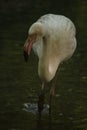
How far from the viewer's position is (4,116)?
10.5 m

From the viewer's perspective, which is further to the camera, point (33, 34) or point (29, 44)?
point (33, 34)

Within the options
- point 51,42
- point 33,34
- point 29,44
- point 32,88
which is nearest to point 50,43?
point 51,42

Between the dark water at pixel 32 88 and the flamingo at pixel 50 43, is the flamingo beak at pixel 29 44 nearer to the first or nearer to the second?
the flamingo at pixel 50 43

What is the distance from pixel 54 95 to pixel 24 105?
0.72m

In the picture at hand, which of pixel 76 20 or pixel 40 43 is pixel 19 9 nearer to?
pixel 76 20

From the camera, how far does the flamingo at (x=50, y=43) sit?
999 centimetres


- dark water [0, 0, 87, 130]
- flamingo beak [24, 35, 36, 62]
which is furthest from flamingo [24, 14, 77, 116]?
dark water [0, 0, 87, 130]

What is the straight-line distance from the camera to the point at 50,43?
10461mm

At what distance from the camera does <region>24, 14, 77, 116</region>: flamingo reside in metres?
9.99

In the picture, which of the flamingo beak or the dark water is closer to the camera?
the flamingo beak

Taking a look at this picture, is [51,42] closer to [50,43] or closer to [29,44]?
[50,43]

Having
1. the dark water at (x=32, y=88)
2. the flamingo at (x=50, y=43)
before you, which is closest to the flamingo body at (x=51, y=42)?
the flamingo at (x=50, y=43)

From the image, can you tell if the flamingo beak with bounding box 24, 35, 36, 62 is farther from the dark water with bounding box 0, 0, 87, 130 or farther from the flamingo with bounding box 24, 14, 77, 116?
the dark water with bounding box 0, 0, 87, 130

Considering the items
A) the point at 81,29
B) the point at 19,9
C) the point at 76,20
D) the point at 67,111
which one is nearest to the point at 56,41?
the point at 67,111
